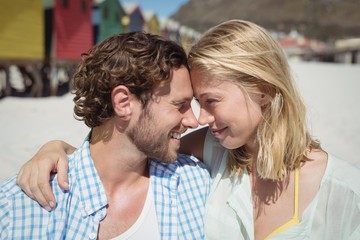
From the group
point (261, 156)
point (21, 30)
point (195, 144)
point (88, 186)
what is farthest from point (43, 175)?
point (21, 30)

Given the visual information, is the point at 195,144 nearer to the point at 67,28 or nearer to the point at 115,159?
the point at 115,159

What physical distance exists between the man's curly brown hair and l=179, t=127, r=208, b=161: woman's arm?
2.03 feet

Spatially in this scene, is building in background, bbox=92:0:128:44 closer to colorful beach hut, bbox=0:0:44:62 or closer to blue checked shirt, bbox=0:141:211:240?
colorful beach hut, bbox=0:0:44:62

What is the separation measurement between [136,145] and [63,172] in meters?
0.56

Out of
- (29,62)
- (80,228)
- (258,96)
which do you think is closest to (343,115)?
(258,96)

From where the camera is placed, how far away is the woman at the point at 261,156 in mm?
2252

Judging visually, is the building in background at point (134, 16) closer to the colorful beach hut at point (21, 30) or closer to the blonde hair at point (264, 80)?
the colorful beach hut at point (21, 30)

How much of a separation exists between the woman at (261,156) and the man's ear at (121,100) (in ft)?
1.65

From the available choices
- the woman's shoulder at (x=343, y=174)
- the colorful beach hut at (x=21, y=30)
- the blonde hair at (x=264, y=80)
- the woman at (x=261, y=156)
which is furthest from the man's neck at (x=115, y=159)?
the colorful beach hut at (x=21, y=30)

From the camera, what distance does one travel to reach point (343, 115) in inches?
471

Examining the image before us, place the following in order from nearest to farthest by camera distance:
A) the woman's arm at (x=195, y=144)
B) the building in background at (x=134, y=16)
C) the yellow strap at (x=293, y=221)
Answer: the yellow strap at (x=293, y=221) < the woman's arm at (x=195, y=144) < the building in background at (x=134, y=16)

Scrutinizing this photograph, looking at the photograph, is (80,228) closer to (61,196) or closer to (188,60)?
(61,196)

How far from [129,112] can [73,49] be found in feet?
59.1

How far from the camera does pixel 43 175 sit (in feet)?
7.39
